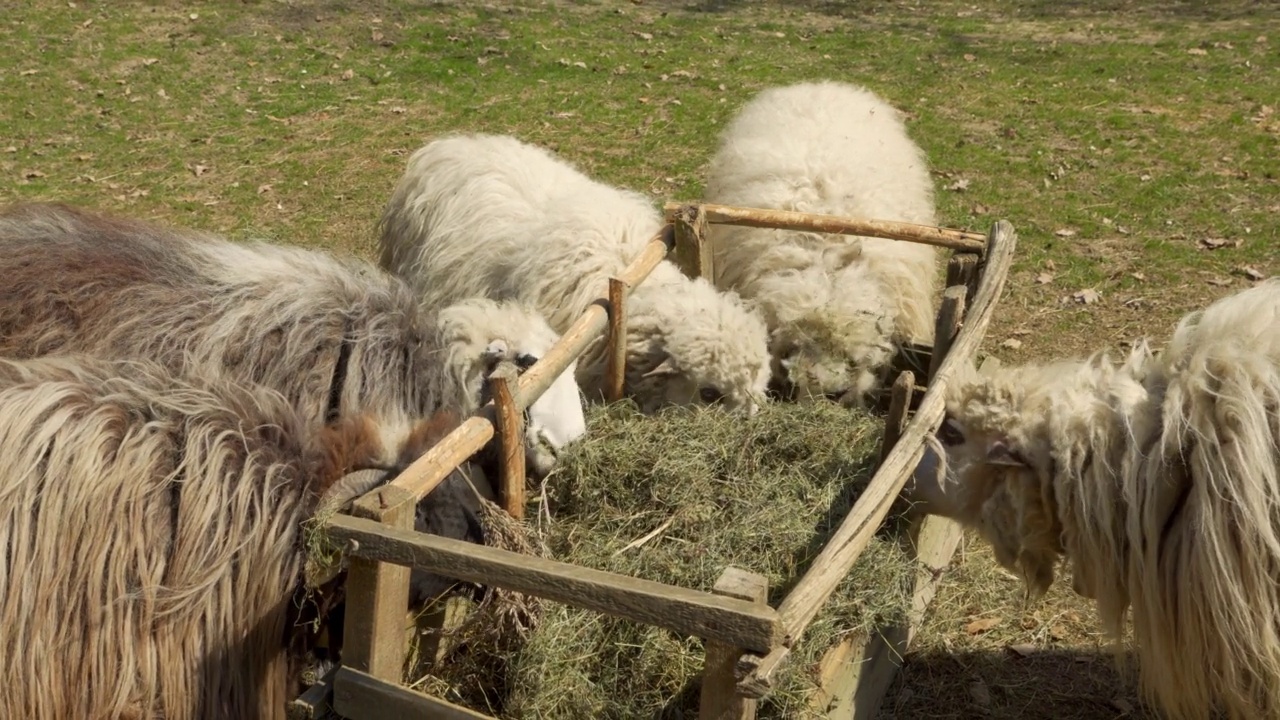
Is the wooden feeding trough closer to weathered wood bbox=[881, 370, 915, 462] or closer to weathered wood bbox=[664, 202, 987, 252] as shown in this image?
weathered wood bbox=[881, 370, 915, 462]

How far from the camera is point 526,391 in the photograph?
3305 millimetres

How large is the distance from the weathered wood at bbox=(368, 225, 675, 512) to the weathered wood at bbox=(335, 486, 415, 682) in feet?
0.19

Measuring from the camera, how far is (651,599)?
7.39 feet

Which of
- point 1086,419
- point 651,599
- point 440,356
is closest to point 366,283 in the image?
point 440,356

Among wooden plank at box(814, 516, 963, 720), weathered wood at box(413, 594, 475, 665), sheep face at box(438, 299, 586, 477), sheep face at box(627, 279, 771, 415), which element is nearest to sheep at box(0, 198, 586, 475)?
sheep face at box(438, 299, 586, 477)

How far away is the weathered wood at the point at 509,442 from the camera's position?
3.13 m

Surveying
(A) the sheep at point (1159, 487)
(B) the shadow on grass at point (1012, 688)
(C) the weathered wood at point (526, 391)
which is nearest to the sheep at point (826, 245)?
(C) the weathered wood at point (526, 391)

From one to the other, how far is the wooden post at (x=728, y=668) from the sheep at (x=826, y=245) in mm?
2182

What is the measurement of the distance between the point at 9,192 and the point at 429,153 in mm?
5405

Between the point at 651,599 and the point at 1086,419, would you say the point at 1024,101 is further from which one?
the point at 651,599

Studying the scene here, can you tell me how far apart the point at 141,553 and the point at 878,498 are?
2.00 m

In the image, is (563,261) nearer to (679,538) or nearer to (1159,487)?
(679,538)

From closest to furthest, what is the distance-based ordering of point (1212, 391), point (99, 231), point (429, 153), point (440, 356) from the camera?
1. point (1212, 391)
2. point (440, 356)
3. point (99, 231)
4. point (429, 153)

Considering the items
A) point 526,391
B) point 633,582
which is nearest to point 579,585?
point 633,582
